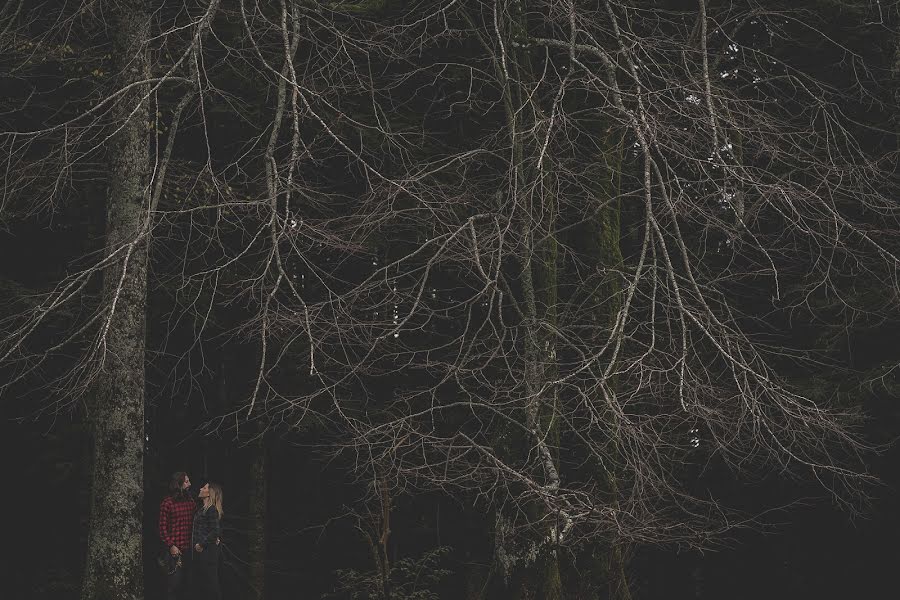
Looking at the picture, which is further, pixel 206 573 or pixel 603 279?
pixel 206 573

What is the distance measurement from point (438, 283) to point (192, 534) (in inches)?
266

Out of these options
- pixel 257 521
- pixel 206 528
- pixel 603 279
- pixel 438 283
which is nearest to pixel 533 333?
pixel 603 279

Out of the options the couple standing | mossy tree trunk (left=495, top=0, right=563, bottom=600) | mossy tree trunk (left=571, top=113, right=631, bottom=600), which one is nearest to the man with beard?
the couple standing

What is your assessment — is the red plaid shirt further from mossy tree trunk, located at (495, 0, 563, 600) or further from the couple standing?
mossy tree trunk, located at (495, 0, 563, 600)

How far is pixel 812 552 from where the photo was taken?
16500 millimetres

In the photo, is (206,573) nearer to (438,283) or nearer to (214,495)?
(214,495)

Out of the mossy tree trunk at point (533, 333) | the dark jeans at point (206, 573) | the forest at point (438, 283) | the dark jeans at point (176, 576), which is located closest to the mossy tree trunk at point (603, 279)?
the forest at point (438, 283)

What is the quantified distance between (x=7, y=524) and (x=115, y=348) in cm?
824

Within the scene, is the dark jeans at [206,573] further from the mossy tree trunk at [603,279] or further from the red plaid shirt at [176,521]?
the mossy tree trunk at [603,279]

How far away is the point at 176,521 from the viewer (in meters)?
12.5

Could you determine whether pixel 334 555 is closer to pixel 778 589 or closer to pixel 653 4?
pixel 778 589

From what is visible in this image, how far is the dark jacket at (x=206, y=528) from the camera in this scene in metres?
12.4

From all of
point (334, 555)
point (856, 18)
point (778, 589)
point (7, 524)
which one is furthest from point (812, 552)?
point (7, 524)

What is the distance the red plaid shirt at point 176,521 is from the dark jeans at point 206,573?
0.25m
